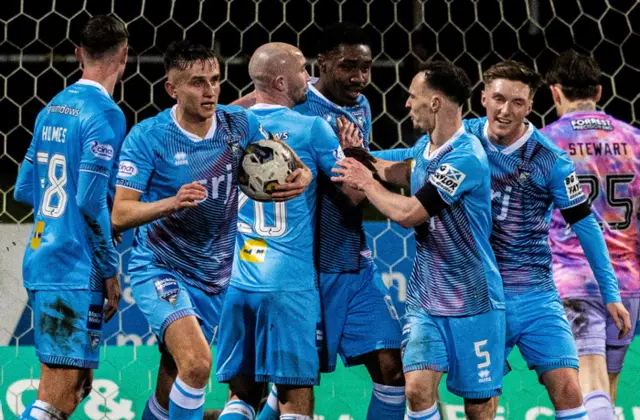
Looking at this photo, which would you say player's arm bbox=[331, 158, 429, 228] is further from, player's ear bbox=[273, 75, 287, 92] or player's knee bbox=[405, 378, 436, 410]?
player's knee bbox=[405, 378, 436, 410]

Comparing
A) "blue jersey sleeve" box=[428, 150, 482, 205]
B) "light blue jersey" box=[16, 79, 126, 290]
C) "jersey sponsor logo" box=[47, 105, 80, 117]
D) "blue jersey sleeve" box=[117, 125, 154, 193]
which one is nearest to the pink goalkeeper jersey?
"blue jersey sleeve" box=[428, 150, 482, 205]

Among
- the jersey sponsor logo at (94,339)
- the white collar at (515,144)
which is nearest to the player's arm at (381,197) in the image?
the white collar at (515,144)

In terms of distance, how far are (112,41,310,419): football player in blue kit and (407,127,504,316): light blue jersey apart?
48 centimetres

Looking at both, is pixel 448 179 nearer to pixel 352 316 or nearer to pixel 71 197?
pixel 352 316

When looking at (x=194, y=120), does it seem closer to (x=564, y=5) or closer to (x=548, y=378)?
(x=548, y=378)

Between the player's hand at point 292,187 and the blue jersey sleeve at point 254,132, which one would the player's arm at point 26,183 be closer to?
the blue jersey sleeve at point 254,132

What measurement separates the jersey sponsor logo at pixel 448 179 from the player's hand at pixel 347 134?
1.80 ft

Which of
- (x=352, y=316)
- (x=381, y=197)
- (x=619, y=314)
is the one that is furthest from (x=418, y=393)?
(x=619, y=314)

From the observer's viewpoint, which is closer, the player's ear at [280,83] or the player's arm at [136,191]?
the player's arm at [136,191]

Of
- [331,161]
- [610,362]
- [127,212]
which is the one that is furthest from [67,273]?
[610,362]

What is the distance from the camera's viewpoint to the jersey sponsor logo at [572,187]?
12.8 feet

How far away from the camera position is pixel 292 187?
12.0 feet

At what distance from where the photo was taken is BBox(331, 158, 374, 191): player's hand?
377 centimetres

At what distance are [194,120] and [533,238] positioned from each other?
1.29 metres
